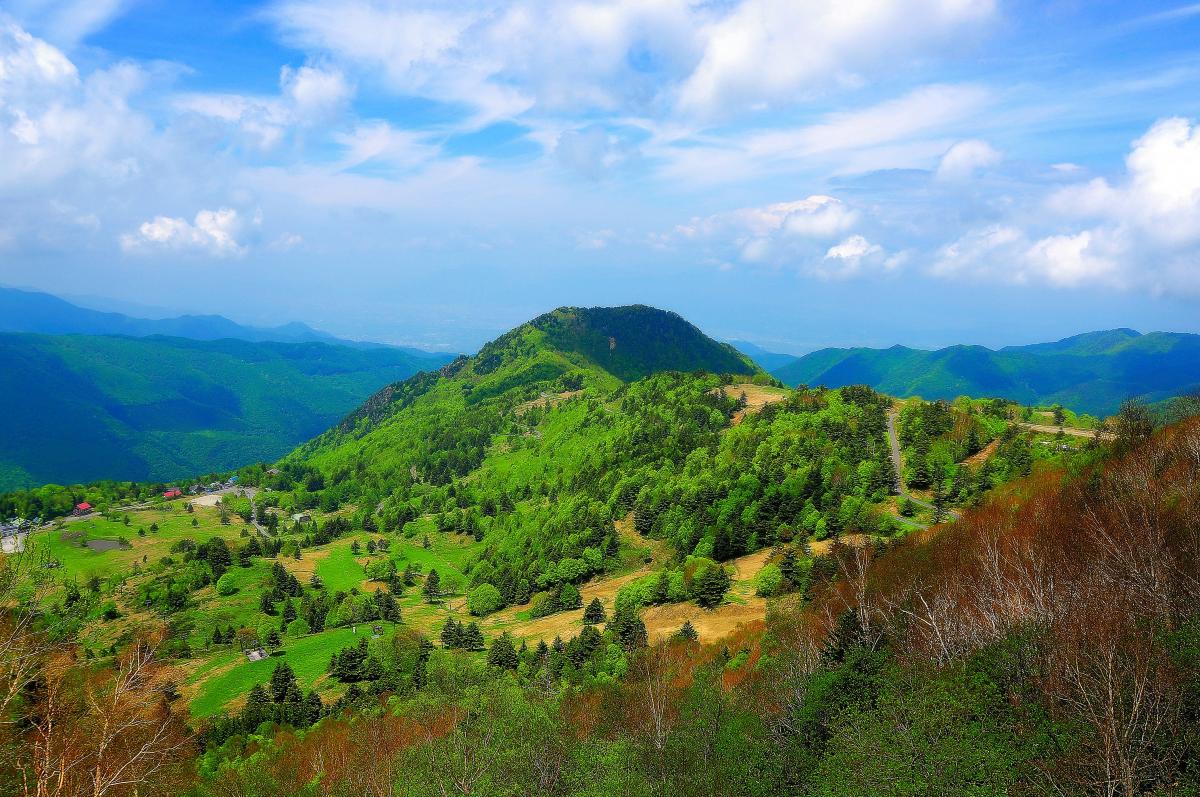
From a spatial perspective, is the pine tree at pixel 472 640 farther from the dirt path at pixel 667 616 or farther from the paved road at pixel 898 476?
the paved road at pixel 898 476

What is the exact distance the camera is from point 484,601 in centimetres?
11925

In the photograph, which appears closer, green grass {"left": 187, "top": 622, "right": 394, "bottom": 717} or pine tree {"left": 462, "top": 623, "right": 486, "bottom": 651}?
green grass {"left": 187, "top": 622, "right": 394, "bottom": 717}

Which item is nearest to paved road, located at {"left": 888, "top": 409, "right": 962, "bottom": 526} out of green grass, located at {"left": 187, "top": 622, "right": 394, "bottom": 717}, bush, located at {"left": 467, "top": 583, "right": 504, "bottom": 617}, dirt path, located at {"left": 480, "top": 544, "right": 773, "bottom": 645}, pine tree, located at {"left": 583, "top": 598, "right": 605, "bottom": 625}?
dirt path, located at {"left": 480, "top": 544, "right": 773, "bottom": 645}

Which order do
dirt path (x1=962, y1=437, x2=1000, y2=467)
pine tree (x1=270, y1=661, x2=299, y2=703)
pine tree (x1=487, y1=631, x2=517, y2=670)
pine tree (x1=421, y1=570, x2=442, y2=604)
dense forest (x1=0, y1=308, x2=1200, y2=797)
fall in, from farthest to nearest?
pine tree (x1=421, y1=570, x2=442, y2=604) < dirt path (x1=962, y1=437, x2=1000, y2=467) < pine tree (x1=270, y1=661, x2=299, y2=703) < pine tree (x1=487, y1=631, x2=517, y2=670) < dense forest (x1=0, y1=308, x2=1200, y2=797)

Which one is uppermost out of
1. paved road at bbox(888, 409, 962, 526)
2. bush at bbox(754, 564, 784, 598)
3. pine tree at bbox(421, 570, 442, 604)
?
paved road at bbox(888, 409, 962, 526)

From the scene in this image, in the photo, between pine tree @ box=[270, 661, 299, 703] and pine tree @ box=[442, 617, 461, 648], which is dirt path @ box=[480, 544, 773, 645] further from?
pine tree @ box=[270, 661, 299, 703]

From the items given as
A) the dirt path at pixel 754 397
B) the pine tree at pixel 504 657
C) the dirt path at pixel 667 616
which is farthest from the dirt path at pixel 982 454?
the pine tree at pixel 504 657

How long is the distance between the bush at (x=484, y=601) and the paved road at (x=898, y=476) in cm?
7906

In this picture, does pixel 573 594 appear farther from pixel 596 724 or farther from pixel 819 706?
pixel 819 706

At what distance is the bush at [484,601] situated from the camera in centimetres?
11919

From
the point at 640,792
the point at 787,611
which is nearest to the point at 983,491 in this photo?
the point at 787,611

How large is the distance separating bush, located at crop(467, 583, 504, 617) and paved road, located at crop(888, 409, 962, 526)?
259 feet

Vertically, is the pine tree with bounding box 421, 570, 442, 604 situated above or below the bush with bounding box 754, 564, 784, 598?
below

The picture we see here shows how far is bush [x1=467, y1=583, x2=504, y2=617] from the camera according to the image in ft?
391
